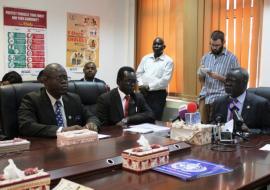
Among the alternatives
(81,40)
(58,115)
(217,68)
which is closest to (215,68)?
(217,68)

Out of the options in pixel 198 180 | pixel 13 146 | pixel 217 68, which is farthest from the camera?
pixel 217 68

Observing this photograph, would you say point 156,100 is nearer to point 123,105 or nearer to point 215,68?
point 215,68

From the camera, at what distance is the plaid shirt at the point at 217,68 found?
413 centimetres

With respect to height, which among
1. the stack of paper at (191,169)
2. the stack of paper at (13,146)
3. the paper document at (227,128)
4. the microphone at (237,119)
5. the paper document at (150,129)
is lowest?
the stack of paper at (191,169)

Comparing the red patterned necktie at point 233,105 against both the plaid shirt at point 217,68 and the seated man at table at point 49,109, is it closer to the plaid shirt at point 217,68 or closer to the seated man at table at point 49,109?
the seated man at table at point 49,109

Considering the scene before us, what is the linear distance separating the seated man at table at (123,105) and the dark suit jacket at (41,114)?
280mm

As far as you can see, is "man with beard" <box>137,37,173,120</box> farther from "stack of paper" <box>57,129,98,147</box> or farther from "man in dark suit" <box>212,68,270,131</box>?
"stack of paper" <box>57,129,98,147</box>

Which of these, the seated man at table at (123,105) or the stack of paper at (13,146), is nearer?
the stack of paper at (13,146)

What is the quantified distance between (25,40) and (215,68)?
262 centimetres

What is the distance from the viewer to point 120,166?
170 centimetres

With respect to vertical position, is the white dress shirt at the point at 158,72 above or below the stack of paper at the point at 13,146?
above

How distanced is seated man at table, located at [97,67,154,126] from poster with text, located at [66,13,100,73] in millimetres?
2350

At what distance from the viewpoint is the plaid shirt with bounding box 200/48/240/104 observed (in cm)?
413

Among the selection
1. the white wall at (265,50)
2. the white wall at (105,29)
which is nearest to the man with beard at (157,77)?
the white wall at (105,29)
